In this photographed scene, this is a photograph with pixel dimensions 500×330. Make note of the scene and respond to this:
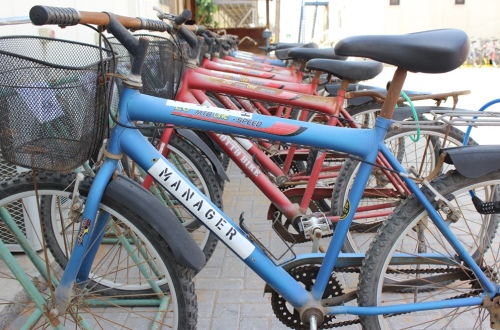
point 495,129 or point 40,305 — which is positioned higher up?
point 40,305

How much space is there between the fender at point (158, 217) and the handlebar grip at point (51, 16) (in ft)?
1.89

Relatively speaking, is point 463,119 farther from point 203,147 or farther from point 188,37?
point 188,37

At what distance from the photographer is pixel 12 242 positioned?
3025 mm

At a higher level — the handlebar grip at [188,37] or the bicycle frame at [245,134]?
the handlebar grip at [188,37]

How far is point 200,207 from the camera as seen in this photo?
1.91 m

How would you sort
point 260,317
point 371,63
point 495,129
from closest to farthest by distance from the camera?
1. point 260,317
2. point 371,63
3. point 495,129

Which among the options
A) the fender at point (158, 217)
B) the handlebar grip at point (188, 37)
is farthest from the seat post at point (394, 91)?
the handlebar grip at point (188, 37)

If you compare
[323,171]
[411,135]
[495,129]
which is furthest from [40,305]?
[495,129]

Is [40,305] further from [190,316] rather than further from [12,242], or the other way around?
[12,242]

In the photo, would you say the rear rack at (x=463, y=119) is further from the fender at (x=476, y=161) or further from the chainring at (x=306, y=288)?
the chainring at (x=306, y=288)

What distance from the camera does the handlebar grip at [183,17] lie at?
2.54m

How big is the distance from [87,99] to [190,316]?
0.89 metres

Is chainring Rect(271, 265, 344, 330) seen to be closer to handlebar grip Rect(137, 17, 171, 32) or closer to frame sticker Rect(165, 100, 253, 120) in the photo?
frame sticker Rect(165, 100, 253, 120)

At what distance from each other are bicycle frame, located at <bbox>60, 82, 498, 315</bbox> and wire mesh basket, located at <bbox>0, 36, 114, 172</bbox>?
5.7 inches
